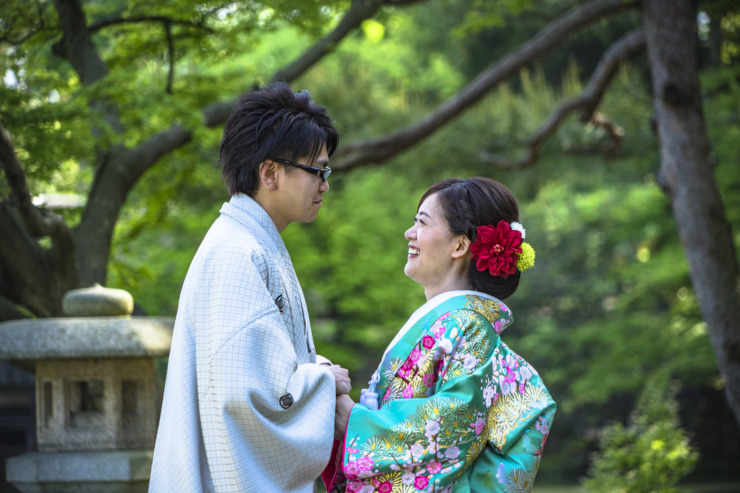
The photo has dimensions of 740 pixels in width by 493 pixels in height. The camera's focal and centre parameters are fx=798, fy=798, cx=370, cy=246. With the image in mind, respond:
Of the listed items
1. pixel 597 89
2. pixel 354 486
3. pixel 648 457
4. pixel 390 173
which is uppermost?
pixel 597 89

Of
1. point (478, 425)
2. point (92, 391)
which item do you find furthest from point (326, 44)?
point (478, 425)

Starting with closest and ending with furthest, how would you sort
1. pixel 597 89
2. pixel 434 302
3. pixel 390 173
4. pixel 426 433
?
pixel 426 433 < pixel 434 302 < pixel 597 89 < pixel 390 173

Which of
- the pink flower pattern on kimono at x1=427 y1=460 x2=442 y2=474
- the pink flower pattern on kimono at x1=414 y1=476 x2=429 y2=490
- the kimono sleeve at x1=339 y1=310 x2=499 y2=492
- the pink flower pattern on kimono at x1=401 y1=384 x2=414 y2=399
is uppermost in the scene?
the pink flower pattern on kimono at x1=401 y1=384 x2=414 y2=399

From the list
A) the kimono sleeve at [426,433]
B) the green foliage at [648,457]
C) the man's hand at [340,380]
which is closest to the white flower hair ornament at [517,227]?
the kimono sleeve at [426,433]

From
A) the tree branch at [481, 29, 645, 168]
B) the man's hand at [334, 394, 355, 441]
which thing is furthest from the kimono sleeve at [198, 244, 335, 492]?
the tree branch at [481, 29, 645, 168]

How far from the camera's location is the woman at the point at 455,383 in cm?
207

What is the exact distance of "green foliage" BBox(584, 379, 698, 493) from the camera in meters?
7.45

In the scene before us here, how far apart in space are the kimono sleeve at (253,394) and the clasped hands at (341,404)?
11cm

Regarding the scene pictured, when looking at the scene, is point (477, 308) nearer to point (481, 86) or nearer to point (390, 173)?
point (481, 86)

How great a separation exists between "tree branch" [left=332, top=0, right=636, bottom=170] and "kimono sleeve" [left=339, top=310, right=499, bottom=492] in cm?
450

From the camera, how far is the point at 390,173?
11109mm

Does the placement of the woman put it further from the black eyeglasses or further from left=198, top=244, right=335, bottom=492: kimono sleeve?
the black eyeglasses

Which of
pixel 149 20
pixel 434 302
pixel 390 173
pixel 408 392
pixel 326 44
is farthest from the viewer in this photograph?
pixel 390 173

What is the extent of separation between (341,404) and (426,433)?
0.78ft
